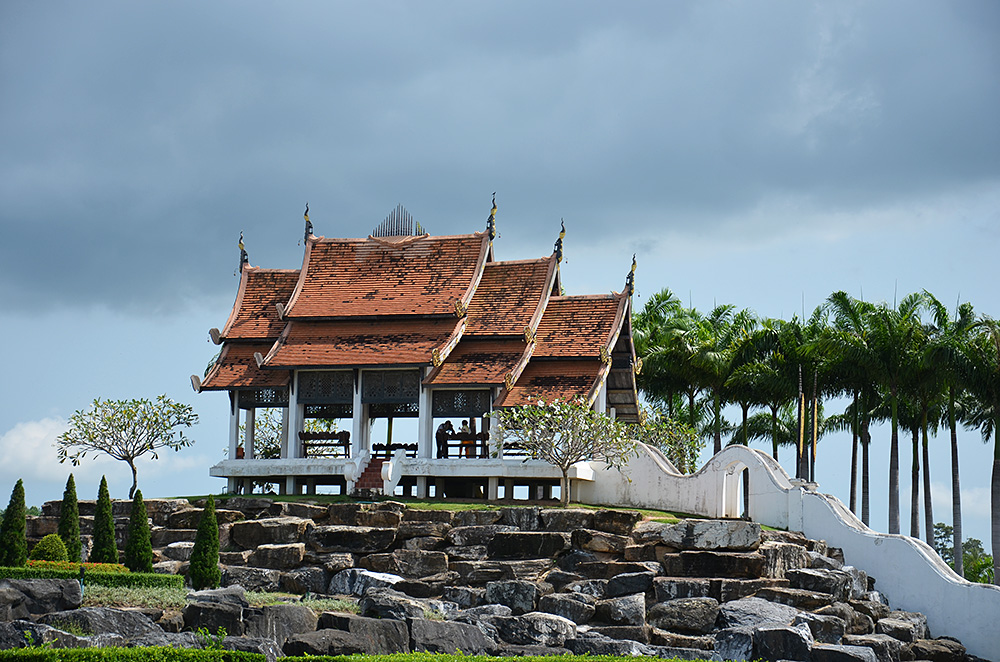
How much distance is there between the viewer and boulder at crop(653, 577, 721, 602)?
24.6 m

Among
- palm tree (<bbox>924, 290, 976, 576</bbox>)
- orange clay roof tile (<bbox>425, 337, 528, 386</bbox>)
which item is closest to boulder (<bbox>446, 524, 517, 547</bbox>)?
orange clay roof tile (<bbox>425, 337, 528, 386</bbox>)

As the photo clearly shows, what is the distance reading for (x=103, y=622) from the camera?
1920cm

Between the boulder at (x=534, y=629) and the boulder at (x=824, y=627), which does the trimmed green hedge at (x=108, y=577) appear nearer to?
the boulder at (x=534, y=629)

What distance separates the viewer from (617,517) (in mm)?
28031

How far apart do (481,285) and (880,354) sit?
49.1 ft

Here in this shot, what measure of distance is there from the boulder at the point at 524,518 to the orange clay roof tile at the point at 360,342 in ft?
25.7

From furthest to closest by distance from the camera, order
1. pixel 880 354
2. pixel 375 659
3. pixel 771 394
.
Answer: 1. pixel 771 394
2. pixel 880 354
3. pixel 375 659

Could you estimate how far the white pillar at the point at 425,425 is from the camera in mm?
36219

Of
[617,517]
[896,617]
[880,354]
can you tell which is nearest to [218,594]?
[617,517]

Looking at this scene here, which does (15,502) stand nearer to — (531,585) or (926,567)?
(531,585)

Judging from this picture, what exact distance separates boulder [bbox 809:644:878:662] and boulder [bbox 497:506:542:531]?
9.55 m

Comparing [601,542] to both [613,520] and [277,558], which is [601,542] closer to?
[613,520]

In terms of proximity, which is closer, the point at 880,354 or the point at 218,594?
the point at 218,594

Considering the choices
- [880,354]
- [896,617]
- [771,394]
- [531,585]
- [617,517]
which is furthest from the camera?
[771,394]
